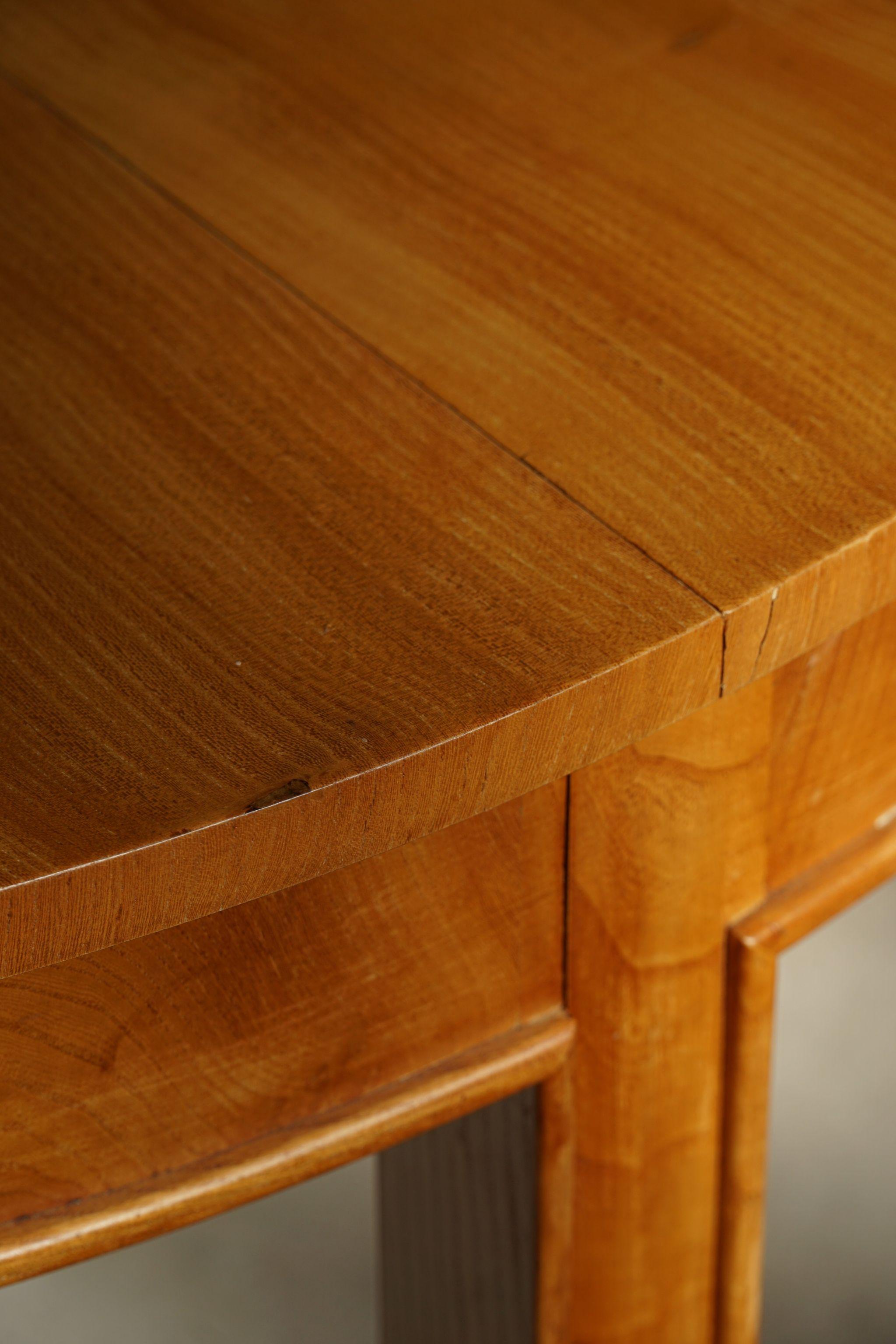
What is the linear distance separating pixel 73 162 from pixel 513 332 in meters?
0.17

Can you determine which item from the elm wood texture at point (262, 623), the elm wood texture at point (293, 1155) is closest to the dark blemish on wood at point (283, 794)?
the elm wood texture at point (262, 623)

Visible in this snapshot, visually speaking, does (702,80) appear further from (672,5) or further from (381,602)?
(381,602)

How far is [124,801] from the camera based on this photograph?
1.00 feet

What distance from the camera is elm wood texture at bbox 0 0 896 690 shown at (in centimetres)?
36

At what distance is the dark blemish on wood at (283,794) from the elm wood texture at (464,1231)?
164 mm

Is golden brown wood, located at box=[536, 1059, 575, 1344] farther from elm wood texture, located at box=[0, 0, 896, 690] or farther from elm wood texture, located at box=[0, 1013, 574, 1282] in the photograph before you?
elm wood texture, located at box=[0, 0, 896, 690]

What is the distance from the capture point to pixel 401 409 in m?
0.40

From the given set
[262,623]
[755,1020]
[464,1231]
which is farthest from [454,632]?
[464,1231]

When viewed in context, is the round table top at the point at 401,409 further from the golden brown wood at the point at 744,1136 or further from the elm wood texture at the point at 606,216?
the golden brown wood at the point at 744,1136

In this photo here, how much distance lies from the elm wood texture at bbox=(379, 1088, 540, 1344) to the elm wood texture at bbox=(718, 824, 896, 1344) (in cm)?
6

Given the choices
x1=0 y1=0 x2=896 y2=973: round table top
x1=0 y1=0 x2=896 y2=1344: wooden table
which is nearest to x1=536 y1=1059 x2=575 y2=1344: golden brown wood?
x1=0 y1=0 x2=896 y2=1344: wooden table

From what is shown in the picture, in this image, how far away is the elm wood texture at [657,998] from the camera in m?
0.39

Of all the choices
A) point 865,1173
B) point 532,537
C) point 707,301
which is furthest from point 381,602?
point 865,1173

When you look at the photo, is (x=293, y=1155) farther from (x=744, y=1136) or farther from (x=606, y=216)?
(x=606, y=216)
